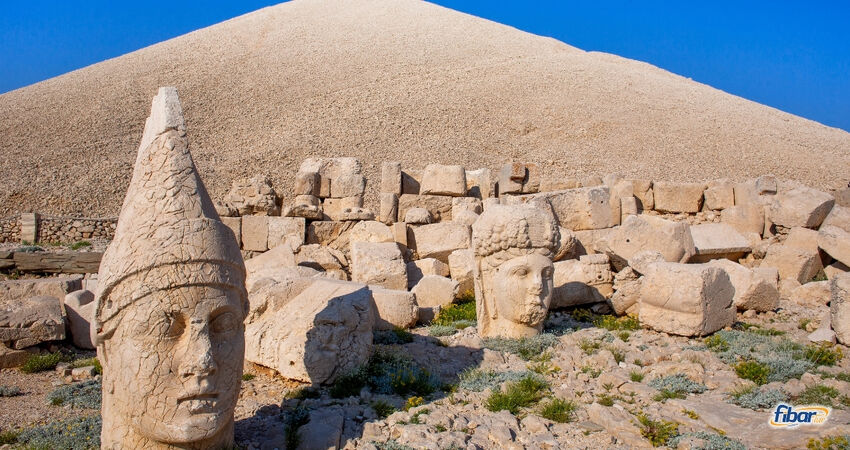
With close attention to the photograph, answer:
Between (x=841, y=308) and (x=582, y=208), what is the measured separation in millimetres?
4125

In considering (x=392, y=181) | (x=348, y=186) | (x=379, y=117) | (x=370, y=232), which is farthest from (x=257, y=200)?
(x=379, y=117)

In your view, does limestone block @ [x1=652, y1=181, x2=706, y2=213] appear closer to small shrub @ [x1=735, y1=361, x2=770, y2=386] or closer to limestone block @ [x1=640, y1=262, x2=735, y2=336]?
limestone block @ [x1=640, y1=262, x2=735, y2=336]

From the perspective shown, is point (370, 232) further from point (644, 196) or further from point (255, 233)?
point (644, 196)


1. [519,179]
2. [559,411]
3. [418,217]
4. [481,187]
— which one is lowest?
[559,411]

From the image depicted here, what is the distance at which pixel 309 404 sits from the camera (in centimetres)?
495

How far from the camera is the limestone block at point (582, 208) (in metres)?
9.95

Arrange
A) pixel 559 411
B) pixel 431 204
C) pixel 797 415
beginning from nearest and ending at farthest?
pixel 797 415
pixel 559 411
pixel 431 204

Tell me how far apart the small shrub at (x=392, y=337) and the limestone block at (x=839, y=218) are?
7038mm

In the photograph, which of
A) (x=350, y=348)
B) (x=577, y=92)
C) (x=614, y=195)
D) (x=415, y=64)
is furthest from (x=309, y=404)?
(x=415, y=64)

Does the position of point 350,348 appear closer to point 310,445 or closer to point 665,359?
point 310,445

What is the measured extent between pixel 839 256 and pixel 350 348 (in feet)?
24.0

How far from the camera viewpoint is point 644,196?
11000 millimetres

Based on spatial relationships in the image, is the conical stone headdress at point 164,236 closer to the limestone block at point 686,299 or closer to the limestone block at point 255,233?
the limestone block at point 686,299

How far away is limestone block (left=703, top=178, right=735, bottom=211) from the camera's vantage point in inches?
428
